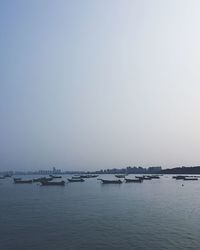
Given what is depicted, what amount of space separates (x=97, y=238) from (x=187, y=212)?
20462mm

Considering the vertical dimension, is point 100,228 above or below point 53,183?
below

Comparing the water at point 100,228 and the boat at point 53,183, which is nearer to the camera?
the water at point 100,228

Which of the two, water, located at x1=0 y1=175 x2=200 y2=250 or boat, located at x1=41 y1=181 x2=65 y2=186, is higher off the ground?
boat, located at x1=41 y1=181 x2=65 y2=186

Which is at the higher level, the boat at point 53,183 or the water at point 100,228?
the boat at point 53,183

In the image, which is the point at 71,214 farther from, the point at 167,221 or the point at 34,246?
the point at 34,246

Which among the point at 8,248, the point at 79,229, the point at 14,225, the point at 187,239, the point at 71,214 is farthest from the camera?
the point at 71,214

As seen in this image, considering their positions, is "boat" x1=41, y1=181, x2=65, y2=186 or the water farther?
"boat" x1=41, y1=181, x2=65, y2=186

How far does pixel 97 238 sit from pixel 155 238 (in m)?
5.15

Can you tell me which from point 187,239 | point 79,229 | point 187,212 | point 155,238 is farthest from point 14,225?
point 187,212

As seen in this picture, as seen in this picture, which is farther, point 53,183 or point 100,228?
point 53,183

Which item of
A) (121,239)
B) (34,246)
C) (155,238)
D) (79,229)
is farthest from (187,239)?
(34,246)

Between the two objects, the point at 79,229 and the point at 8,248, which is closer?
the point at 8,248

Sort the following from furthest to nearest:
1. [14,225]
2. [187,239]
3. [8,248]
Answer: [14,225], [187,239], [8,248]

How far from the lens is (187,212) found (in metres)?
48.8
